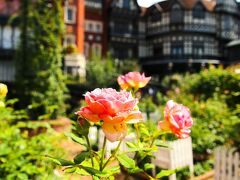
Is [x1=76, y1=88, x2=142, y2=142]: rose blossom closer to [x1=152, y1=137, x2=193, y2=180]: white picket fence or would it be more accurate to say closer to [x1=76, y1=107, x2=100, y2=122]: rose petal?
[x1=76, y1=107, x2=100, y2=122]: rose petal

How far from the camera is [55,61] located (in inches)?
601

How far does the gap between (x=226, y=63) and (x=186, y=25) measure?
258 inches

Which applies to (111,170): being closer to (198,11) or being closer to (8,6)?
(8,6)

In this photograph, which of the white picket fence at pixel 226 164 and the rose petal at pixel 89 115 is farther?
the white picket fence at pixel 226 164

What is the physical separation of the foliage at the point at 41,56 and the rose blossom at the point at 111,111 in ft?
45.6

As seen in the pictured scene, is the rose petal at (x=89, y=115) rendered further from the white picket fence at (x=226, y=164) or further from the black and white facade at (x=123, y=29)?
the black and white facade at (x=123, y=29)

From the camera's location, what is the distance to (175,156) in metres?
6.47

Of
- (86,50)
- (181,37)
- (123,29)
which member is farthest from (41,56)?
(181,37)

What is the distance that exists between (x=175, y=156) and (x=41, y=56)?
10279 millimetres

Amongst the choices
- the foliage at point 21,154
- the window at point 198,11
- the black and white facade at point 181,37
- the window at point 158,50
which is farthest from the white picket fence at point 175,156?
the window at point 198,11

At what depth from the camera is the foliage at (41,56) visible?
14977mm

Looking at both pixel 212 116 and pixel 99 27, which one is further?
pixel 99 27

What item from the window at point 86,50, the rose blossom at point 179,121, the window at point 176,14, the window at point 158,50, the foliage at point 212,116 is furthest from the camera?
the window at point 158,50

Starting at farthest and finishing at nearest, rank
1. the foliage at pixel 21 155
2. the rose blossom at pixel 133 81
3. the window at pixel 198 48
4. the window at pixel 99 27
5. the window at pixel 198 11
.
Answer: the window at pixel 198 11, the window at pixel 198 48, the window at pixel 99 27, the foliage at pixel 21 155, the rose blossom at pixel 133 81
